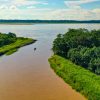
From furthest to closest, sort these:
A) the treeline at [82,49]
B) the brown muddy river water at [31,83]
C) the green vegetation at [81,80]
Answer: the treeline at [82,49] < the brown muddy river water at [31,83] < the green vegetation at [81,80]

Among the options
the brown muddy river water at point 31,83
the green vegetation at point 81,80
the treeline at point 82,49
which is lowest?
the brown muddy river water at point 31,83

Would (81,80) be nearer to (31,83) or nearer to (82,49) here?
(31,83)

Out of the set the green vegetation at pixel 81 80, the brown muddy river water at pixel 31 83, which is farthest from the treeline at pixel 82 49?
the brown muddy river water at pixel 31 83

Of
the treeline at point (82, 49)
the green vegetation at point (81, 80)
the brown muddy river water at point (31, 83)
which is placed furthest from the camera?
the treeline at point (82, 49)

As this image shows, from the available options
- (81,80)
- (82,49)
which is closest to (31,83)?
(81,80)

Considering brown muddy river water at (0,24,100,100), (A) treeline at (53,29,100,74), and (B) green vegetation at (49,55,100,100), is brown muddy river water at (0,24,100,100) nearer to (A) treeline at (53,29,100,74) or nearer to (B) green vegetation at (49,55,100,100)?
(B) green vegetation at (49,55,100,100)

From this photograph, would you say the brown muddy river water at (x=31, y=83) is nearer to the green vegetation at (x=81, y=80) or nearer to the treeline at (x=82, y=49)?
the green vegetation at (x=81, y=80)

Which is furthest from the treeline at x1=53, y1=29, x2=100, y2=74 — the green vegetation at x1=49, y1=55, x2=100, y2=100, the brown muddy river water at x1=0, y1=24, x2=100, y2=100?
the brown muddy river water at x1=0, y1=24, x2=100, y2=100

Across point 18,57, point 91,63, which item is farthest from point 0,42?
point 91,63
